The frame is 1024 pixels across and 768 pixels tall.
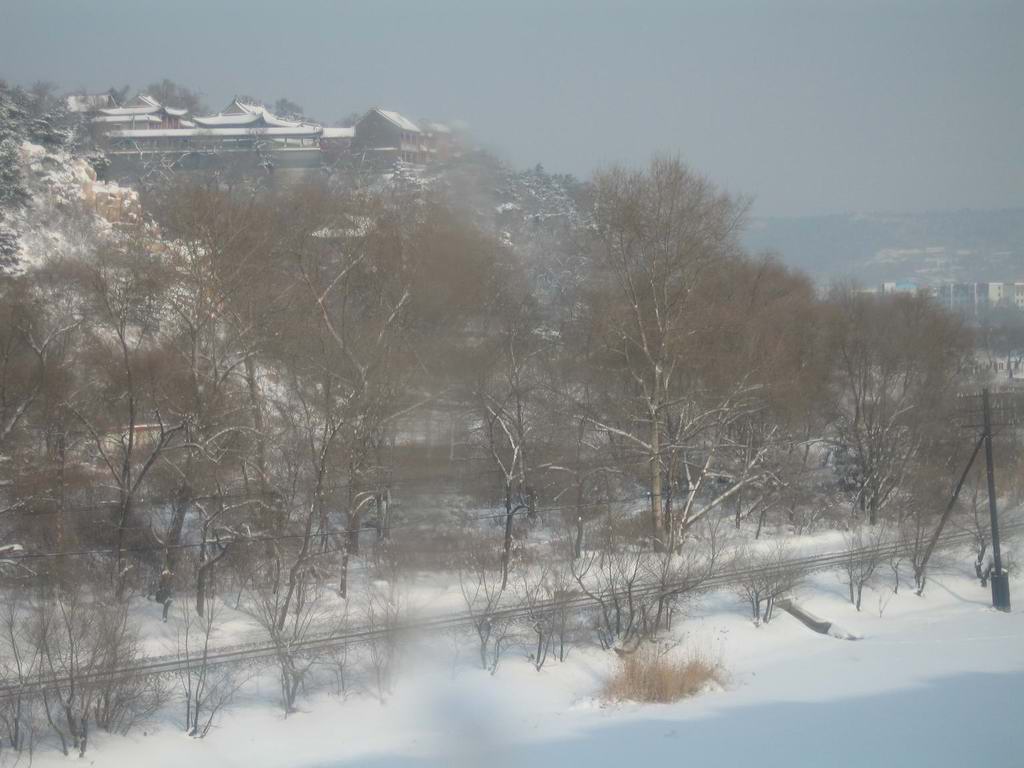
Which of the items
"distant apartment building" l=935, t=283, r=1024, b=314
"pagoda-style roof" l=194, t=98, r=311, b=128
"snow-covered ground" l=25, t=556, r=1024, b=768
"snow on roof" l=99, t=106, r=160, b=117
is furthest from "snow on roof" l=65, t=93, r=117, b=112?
"distant apartment building" l=935, t=283, r=1024, b=314

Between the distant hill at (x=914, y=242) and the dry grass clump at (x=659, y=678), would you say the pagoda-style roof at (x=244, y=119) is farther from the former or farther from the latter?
the dry grass clump at (x=659, y=678)

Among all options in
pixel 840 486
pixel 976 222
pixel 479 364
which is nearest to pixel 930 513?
pixel 840 486

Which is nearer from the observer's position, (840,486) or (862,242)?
(862,242)

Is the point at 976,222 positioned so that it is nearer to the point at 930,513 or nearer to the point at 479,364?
the point at 930,513

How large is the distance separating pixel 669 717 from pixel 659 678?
72 centimetres

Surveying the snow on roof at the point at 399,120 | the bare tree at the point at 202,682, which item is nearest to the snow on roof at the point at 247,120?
the bare tree at the point at 202,682

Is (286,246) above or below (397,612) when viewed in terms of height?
above

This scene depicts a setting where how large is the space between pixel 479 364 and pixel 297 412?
162 inches

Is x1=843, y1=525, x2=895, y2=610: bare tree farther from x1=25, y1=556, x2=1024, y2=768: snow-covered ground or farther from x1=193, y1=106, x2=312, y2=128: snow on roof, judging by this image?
x1=193, y1=106, x2=312, y2=128: snow on roof

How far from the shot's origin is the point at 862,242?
997 centimetres

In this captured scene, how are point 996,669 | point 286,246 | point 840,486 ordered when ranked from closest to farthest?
point 996,669 → point 286,246 → point 840,486

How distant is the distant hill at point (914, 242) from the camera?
9.85m

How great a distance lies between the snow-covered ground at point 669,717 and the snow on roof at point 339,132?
8.93 ft

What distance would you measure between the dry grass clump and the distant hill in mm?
4719
